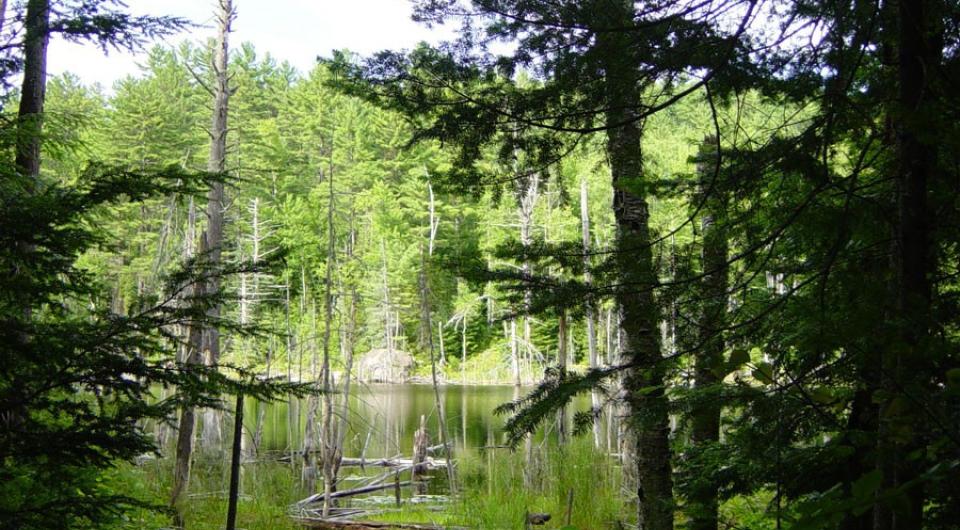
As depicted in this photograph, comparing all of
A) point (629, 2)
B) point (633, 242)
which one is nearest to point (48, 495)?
point (633, 242)

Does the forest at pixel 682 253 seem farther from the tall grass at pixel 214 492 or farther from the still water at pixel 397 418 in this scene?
the still water at pixel 397 418

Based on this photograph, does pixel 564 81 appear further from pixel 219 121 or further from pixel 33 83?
pixel 219 121

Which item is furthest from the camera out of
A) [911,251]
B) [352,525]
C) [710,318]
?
[352,525]

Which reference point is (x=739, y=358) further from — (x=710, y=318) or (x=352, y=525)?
(x=352, y=525)

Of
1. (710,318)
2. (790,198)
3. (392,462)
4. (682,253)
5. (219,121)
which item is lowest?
(392,462)

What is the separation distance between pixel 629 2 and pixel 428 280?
10496mm

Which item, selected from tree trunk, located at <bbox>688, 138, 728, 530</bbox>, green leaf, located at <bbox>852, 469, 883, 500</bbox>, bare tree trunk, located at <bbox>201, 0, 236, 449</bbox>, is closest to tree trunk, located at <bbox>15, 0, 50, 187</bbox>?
bare tree trunk, located at <bbox>201, 0, 236, 449</bbox>

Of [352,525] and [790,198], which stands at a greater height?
[790,198]

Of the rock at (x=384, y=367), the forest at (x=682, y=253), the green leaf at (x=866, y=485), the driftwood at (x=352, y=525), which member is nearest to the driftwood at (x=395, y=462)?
the driftwood at (x=352, y=525)

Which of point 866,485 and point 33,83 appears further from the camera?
point 33,83

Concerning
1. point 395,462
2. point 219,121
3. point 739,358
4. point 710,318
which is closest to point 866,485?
point 739,358

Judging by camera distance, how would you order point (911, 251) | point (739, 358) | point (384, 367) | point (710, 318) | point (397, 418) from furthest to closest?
point (384, 367) → point (397, 418) → point (710, 318) → point (739, 358) → point (911, 251)

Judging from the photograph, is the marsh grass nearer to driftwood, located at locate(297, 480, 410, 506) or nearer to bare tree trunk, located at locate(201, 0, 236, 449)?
driftwood, located at locate(297, 480, 410, 506)

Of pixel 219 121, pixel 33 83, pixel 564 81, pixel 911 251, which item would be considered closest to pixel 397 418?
pixel 219 121
